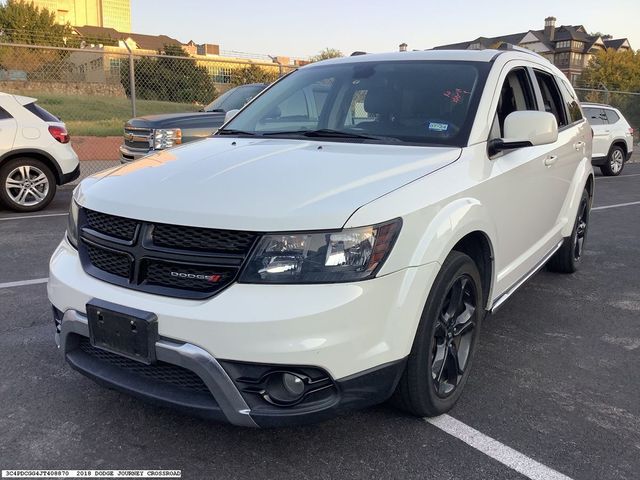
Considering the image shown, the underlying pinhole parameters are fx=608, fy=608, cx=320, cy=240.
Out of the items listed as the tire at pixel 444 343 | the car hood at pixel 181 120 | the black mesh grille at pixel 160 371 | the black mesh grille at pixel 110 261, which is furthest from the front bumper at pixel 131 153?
the tire at pixel 444 343

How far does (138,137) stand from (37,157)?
142 centimetres

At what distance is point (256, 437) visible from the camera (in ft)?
9.02

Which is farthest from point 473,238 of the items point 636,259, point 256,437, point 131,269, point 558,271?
point 636,259

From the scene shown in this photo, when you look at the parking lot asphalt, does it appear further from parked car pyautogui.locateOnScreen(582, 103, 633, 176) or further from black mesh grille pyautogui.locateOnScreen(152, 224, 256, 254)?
parked car pyautogui.locateOnScreen(582, 103, 633, 176)

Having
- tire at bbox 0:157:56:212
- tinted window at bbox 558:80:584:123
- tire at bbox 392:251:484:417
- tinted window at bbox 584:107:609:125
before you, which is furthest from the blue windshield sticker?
tinted window at bbox 584:107:609:125

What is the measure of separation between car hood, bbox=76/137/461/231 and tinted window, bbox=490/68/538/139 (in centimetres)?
63

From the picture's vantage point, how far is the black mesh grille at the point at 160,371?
7.95 feet

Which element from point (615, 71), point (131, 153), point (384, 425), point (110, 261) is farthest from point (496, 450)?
point (615, 71)

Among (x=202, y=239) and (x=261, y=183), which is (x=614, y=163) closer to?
(x=261, y=183)

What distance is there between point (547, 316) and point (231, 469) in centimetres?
284

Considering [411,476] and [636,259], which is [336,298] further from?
[636,259]

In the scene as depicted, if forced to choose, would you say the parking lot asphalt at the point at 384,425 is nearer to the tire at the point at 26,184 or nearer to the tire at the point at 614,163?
the tire at the point at 26,184

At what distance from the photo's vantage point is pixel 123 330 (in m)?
2.41

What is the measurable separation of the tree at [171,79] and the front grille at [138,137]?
418 cm
